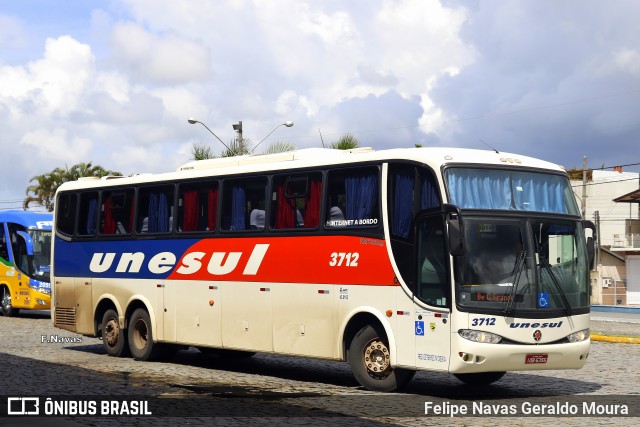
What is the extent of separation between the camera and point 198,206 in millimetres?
18688

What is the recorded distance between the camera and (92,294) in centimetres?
2131

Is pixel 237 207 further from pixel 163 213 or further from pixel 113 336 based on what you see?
pixel 113 336

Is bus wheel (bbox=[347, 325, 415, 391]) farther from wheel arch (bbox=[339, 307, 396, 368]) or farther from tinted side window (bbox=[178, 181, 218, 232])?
tinted side window (bbox=[178, 181, 218, 232])

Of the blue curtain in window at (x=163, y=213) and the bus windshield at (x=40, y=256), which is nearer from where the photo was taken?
the blue curtain in window at (x=163, y=213)

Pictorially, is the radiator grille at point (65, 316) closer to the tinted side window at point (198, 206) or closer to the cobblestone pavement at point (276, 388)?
the cobblestone pavement at point (276, 388)

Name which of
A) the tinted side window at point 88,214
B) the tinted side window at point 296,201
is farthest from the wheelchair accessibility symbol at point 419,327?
the tinted side window at point 88,214

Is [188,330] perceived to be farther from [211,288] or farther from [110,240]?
[110,240]

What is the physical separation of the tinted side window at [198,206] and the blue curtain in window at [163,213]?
1.32 ft

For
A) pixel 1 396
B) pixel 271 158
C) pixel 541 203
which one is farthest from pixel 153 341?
pixel 541 203

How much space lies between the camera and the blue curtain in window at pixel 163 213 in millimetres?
19406

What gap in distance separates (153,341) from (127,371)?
2004 millimetres

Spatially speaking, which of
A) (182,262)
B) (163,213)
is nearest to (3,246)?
(163,213)

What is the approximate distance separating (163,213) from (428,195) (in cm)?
669

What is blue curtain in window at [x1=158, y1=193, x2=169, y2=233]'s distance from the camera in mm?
19406
